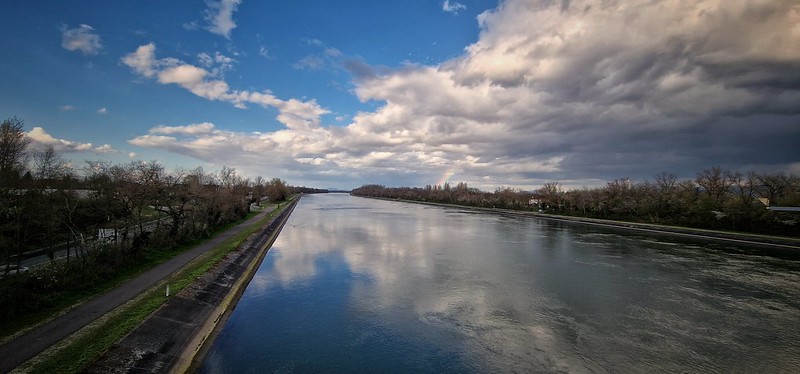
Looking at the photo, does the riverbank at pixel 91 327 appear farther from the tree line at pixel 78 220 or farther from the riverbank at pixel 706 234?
the riverbank at pixel 706 234

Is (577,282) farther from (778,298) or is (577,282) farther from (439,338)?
(439,338)

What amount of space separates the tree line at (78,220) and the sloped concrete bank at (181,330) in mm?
4262

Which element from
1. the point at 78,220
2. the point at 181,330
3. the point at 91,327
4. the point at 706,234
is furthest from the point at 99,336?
the point at 706,234

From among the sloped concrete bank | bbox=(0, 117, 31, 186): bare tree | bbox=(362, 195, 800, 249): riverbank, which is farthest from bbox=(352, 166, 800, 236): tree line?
bbox=(0, 117, 31, 186): bare tree

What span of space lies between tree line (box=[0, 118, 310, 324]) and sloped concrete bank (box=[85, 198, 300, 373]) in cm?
426

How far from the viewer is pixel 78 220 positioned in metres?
23.8

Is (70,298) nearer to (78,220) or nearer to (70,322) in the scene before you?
(70,322)

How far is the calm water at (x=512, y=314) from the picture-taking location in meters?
10.8

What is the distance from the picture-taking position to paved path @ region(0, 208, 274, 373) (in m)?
8.85

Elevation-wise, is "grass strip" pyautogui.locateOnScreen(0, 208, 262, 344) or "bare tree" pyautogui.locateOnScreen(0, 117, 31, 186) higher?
"bare tree" pyautogui.locateOnScreen(0, 117, 31, 186)

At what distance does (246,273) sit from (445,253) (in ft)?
49.1

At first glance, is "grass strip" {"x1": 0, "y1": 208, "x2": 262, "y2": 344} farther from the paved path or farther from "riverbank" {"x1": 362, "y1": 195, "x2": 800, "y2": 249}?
"riverbank" {"x1": 362, "y1": 195, "x2": 800, "y2": 249}

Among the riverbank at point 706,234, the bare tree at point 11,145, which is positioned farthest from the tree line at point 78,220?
the riverbank at point 706,234

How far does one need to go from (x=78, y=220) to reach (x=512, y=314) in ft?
92.3
